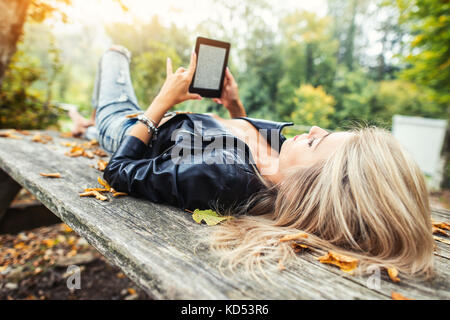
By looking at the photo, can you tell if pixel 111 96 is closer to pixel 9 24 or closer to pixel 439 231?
pixel 9 24

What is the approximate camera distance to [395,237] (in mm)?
1044

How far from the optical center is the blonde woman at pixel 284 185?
1.03m

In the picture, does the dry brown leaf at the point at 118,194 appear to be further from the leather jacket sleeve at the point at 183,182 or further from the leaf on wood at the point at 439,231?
the leaf on wood at the point at 439,231

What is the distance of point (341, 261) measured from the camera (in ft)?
3.17

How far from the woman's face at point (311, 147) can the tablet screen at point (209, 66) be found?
0.77m

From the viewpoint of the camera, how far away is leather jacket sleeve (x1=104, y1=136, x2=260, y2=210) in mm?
1328

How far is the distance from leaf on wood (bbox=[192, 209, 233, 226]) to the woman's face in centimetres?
49

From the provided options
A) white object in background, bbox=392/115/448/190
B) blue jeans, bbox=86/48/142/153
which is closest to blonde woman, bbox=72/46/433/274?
blue jeans, bbox=86/48/142/153

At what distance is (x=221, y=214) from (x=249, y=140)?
70 cm

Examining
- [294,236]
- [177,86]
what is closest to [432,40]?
[177,86]

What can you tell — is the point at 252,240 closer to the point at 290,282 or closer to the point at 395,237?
the point at 290,282

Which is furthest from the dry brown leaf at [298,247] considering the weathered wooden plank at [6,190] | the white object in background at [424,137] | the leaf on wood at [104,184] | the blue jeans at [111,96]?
the white object in background at [424,137]

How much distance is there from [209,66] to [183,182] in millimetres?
1006
